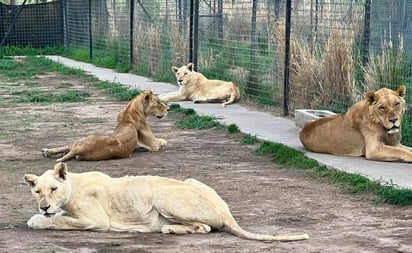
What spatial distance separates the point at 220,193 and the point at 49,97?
879 centimetres

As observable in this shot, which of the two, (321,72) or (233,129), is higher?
(321,72)

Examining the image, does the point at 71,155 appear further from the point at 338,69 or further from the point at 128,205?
the point at 338,69

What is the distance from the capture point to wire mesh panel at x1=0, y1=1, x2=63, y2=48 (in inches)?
1104

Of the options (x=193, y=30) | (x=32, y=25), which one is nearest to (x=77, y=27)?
(x=32, y=25)

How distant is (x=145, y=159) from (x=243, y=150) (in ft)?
4.06

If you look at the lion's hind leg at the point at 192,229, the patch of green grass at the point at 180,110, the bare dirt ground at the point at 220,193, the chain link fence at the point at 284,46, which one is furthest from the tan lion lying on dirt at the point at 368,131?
the patch of green grass at the point at 180,110

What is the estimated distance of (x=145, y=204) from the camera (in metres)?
6.91

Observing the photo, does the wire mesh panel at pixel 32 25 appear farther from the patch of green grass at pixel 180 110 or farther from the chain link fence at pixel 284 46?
the patch of green grass at pixel 180 110

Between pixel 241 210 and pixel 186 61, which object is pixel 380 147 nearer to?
pixel 241 210

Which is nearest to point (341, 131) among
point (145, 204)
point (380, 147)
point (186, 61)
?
point (380, 147)

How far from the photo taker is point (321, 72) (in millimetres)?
13141

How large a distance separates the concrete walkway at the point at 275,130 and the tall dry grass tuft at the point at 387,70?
46.9 inches

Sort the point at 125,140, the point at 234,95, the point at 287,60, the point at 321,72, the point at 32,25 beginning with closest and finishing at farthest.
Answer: the point at 125,140
the point at 321,72
the point at 287,60
the point at 234,95
the point at 32,25

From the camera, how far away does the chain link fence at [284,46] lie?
40.8 feet
